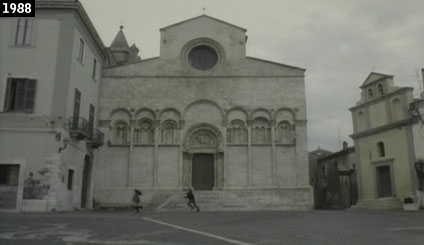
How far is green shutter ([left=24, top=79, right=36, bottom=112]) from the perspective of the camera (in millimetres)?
20578

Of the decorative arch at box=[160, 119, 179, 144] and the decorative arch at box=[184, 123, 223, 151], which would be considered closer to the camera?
the decorative arch at box=[160, 119, 179, 144]

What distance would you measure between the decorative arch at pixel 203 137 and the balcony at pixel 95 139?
5346 millimetres

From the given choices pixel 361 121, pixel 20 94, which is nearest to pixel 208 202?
pixel 20 94

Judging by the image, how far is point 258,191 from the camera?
27062mm

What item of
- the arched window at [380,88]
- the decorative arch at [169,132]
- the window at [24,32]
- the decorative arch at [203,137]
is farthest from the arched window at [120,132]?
the arched window at [380,88]

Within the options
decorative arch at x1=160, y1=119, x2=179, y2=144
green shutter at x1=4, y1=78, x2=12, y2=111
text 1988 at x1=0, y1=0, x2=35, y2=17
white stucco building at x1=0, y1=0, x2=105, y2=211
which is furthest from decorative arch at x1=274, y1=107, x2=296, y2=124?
text 1988 at x1=0, y1=0, x2=35, y2=17

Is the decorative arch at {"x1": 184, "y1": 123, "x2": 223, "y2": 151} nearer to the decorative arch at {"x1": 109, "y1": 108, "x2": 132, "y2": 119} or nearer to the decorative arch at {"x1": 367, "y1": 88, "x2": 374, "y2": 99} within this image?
the decorative arch at {"x1": 109, "y1": 108, "x2": 132, "y2": 119}

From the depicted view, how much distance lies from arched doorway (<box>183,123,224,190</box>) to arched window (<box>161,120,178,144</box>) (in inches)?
30.8

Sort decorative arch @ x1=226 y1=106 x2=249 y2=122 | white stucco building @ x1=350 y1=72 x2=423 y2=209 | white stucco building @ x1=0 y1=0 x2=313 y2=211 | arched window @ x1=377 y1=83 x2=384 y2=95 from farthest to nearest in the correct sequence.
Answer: decorative arch @ x1=226 y1=106 x2=249 y2=122 → arched window @ x1=377 y1=83 x2=384 y2=95 → white stucco building @ x1=0 y1=0 x2=313 y2=211 → white stucco building @ x1=350 y1=72 x2=423 y2=209

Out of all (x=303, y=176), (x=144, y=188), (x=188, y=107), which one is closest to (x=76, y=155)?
(x=144, y=188)

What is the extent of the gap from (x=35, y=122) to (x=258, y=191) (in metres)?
13.8

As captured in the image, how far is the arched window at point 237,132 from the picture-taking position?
28.2 metres

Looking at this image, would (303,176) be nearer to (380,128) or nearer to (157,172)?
(380,128)

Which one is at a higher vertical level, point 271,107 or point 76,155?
point 271,107
